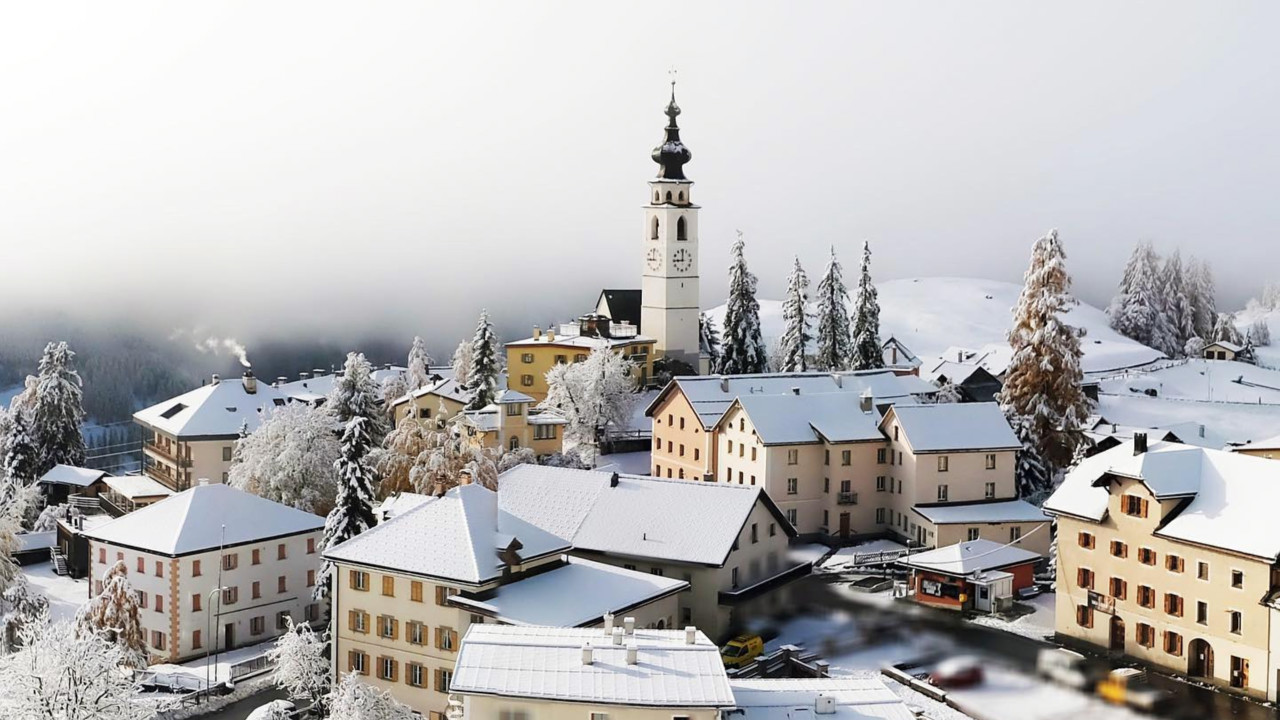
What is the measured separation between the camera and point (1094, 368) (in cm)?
13250

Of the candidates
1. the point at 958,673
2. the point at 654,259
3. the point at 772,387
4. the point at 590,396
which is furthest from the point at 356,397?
the point at 958,673

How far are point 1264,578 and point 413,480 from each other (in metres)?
40.7

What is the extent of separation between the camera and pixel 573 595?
48750 mm

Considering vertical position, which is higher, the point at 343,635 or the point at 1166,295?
the point at 1166,295

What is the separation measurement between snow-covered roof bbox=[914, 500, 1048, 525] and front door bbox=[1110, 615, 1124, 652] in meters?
13.8

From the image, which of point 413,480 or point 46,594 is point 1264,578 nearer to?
point 413,480

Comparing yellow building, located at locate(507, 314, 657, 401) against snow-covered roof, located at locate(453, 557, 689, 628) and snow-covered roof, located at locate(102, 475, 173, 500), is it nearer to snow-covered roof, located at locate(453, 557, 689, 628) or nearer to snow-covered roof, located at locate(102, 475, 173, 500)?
snow-covered roof, located at locate(102, 475, 173, 500)

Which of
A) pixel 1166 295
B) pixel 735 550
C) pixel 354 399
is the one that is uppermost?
pixel 1166 295

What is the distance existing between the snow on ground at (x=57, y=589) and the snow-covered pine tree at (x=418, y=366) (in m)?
36.9

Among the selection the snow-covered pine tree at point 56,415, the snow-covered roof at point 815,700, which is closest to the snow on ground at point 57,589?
the snow-covered pine tree at point 56,415

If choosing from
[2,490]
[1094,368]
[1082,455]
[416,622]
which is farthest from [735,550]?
[1094,368]

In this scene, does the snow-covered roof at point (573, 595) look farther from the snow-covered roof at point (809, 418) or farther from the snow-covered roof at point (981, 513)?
the snow-covered roof at point (981, 513)

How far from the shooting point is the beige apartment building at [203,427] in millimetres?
83625

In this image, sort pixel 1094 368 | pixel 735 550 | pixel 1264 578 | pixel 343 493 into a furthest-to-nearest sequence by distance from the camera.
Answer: pixel 1094 368
pixel 343 493
pixel 735 550
pixel 1264 578
